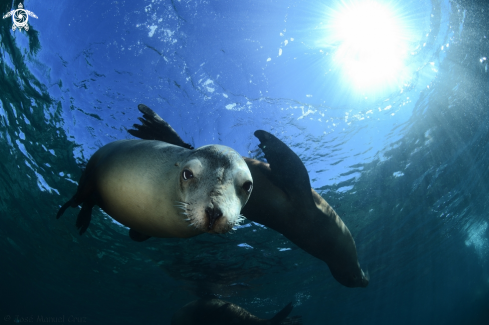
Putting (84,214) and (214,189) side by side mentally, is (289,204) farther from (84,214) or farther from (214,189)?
(84,214)

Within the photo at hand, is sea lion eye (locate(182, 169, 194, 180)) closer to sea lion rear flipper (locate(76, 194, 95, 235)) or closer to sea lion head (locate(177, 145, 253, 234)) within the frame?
sea lion head (locate(177, 145, 253, 234))

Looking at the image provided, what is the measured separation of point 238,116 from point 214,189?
476 centimetres

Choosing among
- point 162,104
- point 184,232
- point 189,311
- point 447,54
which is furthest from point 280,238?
point 184,232

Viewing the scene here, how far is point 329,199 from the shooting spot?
918cm

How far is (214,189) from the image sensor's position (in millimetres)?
1613

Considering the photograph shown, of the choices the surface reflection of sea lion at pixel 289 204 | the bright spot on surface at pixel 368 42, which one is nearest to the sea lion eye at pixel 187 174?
the surface reflection of sea lion at pixel 289 204

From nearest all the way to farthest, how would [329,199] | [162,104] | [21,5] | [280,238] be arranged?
[21,5], [162,104], [329,199], [280,238]

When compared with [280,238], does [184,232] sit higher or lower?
lower

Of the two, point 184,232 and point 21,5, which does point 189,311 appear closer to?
point 184,232

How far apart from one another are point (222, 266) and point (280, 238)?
13.2ft

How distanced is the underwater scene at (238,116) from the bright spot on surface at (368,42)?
41mm

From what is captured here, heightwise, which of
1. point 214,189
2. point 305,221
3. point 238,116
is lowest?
point 214,189

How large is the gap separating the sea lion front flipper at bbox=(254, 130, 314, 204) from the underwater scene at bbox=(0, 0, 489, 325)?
0.9 inches

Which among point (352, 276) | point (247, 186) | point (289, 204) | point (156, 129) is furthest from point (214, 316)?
point (247, 186)
